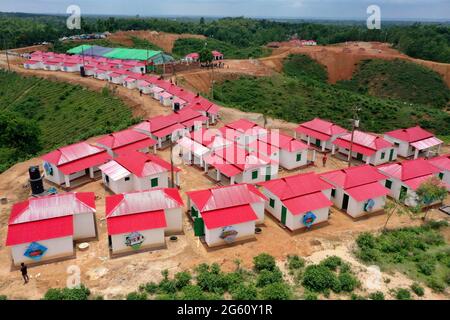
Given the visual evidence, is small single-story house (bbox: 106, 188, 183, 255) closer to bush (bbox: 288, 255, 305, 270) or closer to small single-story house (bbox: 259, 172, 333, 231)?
small single-story house (bbox: 259, 172, 333, 231)

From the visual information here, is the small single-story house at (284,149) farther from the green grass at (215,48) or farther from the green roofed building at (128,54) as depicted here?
the green grass at (215,48)

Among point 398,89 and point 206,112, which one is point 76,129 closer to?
point 206,112

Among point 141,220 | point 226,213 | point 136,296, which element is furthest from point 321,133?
point 136,296

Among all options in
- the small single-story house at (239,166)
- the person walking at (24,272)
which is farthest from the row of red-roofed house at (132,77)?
the person walking at (24,272)

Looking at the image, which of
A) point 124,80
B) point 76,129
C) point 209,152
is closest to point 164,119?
point 209,152

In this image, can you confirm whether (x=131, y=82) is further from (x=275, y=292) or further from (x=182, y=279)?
(x=275, y=292)
